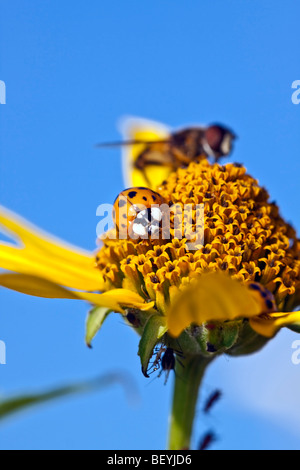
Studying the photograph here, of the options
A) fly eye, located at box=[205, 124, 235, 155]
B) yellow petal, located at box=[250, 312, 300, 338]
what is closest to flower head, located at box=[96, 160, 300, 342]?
yellow petal, located at box=[250, 312, 300, 338]

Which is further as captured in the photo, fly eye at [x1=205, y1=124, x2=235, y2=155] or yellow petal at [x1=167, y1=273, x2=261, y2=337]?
fly eye at [x1=205, y1=124, x2=235, y2=155]

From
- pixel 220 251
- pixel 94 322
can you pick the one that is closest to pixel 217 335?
pixel 220 251

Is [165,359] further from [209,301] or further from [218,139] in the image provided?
[218,139]

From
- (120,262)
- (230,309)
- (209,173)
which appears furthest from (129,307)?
(209,173)

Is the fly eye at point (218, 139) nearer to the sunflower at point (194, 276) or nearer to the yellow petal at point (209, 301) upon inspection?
the sunflower at point (194, 276)

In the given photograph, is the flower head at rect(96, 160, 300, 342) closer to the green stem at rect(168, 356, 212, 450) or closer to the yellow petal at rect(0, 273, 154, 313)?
the yellow petal at rect(0, 273, 154, 313)

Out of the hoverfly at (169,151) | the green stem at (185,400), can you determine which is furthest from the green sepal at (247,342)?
the hoverfly at (169,151)

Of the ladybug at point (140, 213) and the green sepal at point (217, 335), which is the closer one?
the green sepal at point (217, 335)
